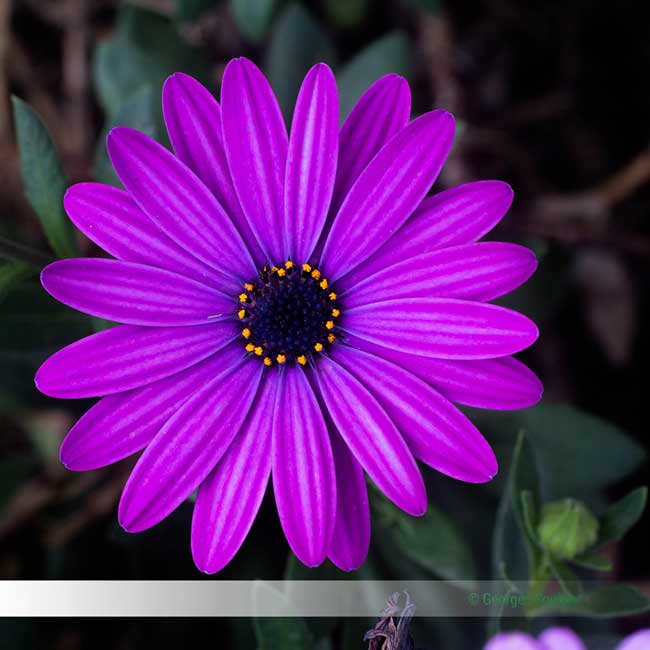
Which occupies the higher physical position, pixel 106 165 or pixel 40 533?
pixel 106 165

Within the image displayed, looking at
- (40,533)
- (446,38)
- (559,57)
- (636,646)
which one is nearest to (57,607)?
(40,533)

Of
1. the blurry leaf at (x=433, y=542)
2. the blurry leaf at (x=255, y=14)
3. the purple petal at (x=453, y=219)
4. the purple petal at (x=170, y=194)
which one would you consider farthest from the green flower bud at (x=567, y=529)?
the blurry leaf at (x=255, y=14)

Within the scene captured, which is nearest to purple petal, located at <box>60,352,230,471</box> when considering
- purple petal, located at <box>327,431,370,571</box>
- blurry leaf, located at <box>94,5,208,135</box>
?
purple petal, located at <box>327,431,370,571</box>

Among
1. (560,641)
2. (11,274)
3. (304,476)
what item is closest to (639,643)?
(560,641)

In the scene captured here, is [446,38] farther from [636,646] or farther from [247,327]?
[636,646]

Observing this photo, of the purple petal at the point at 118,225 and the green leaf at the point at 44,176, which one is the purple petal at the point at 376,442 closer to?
the purple petal at the point at 118,225

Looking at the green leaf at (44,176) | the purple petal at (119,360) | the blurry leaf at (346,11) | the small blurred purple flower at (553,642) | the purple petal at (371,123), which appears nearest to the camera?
the small blurred purple flower at (553,642)

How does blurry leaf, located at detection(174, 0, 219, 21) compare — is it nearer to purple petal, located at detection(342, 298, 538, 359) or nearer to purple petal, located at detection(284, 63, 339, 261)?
purple petal, located at detection(284, 63, 339, 261)
